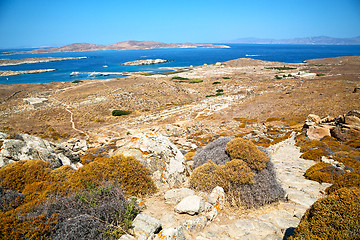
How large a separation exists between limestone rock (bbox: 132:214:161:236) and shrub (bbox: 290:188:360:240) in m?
3.06

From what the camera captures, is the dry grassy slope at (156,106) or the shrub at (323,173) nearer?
the shrub at (323,173)

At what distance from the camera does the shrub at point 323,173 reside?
8634mm

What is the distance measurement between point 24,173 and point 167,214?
5306mm

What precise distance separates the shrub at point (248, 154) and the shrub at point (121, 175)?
384 centimetres

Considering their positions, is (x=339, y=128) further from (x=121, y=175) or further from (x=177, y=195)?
(x=121, y=175)

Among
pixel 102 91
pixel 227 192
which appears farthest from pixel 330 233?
pixel 102 91

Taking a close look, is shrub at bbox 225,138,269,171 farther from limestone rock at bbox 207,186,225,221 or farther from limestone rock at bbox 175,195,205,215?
limestone rock at bbox 175,195,205,215

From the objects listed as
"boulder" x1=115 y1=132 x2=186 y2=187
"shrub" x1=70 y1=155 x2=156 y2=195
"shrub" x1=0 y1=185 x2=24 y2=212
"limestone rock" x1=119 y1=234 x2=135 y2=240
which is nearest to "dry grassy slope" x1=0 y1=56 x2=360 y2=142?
"boulder" x1=115 y1=132 x2=186 y2=187

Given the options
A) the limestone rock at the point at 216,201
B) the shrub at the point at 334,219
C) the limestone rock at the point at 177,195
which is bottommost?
the limestone rock at the point at 177,195

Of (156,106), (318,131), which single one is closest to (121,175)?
(318,131)

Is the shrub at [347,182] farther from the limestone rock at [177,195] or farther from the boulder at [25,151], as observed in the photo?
the boulder at [25,151]

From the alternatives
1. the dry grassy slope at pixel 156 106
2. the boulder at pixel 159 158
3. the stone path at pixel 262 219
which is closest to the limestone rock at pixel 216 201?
the stone path at pixel 262 219

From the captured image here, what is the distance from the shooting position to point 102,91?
53.2 m

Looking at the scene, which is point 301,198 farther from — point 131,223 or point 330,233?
point 131,223
